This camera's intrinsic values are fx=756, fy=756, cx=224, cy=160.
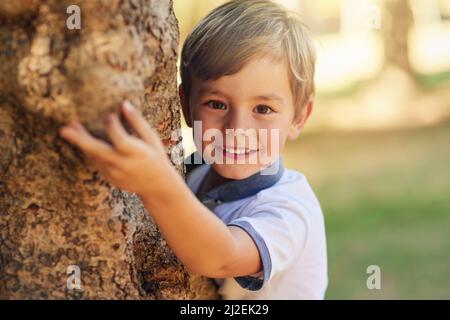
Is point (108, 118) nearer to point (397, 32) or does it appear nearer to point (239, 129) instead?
point (239, 129)

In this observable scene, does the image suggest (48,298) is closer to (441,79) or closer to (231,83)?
(231,83)

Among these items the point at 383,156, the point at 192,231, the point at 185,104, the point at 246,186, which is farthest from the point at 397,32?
the point at 192,231

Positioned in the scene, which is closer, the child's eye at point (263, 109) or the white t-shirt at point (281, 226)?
the white t-shirt at point (281, 226)

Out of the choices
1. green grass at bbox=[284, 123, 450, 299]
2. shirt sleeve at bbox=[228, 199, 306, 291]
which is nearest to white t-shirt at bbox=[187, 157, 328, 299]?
shirt sleeve at bbox=[228, 199, 306, 291]

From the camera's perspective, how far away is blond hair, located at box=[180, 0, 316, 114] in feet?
7.30

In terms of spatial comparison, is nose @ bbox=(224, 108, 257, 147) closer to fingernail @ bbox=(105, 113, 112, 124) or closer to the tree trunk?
fingernail @ bbox=(105, 113, 112, 124)

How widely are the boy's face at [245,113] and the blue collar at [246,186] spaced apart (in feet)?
0.07

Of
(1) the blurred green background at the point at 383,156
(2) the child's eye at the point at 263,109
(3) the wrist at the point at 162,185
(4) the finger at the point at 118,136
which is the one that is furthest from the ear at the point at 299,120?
(4) the finger at the point at 118,136

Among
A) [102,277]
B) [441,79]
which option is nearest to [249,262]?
[102,277]

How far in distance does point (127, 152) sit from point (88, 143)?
3.1 inches

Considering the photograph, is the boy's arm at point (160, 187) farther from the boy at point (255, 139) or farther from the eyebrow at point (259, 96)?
the eyebrow at point (259, 96)

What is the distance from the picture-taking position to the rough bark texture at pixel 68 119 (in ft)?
5.01

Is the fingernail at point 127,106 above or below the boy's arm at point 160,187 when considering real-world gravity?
above
